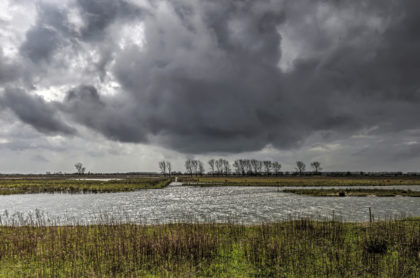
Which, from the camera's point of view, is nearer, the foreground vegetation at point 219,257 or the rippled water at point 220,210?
the foreground vegetation at point 219,257

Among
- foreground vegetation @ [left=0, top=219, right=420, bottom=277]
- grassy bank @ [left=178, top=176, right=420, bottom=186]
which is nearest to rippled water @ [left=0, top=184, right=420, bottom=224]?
foreground vegetation @ [left=0, top=219, right=420, bottom=277]

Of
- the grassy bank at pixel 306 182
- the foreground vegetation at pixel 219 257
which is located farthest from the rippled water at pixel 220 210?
the grassy bank at pixel 306 182

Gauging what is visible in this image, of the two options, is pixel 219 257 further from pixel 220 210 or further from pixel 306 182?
pixel 306 182

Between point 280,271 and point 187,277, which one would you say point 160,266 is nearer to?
point 187,277

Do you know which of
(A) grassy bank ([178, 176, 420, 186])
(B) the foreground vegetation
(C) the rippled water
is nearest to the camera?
(B) the foreground vegetation

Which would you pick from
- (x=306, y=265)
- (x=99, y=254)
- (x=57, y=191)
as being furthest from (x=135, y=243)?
(x=57, y=191)

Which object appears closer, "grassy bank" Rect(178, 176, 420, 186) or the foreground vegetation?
the foreground vegetation

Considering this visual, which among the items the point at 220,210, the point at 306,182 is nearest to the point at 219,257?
the point at 220,210

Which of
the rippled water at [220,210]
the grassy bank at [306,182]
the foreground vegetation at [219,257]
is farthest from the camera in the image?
the grassy bank at [306,182]

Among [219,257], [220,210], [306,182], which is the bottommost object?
[306,182]

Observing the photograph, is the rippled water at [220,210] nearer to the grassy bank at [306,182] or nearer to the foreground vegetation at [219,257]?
the foreground vegetation at [219,257]

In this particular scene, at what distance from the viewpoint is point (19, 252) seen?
14.8 m

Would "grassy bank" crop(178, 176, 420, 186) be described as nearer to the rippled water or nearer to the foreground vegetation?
the rippled water

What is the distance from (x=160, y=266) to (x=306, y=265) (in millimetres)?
6775
